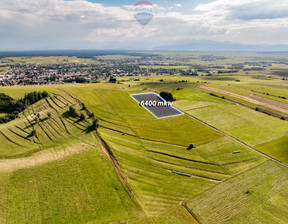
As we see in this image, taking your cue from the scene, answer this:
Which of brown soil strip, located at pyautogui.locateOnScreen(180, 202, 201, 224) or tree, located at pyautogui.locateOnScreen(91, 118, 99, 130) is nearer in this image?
brown soil strip, located at pyautogui.locateOnScreen(180, 202, 201, 224)

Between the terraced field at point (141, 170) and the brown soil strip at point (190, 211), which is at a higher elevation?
the terraced field at point (141, 170)

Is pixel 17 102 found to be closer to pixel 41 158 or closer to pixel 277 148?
pixel 41 158

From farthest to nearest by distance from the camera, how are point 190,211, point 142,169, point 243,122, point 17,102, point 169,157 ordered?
point 17,102, point 243,122, point 169,157, point 142,169, point 190,211

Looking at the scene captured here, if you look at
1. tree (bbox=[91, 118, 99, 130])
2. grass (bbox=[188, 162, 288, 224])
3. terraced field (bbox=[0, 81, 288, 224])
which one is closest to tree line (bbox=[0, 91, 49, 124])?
terraced field (bbox=[0, 81, 288, 224])

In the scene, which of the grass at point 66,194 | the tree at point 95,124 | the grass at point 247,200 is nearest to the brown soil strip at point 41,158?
the grass at point 66,194

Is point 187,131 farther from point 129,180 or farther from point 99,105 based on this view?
point 99,105

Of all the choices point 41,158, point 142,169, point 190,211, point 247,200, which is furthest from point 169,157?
point 41,158

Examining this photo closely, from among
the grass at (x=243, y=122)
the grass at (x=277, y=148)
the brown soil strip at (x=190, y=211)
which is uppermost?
the grass at (x=243, y=122)

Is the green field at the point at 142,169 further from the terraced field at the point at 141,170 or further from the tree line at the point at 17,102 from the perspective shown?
the tree line at the point at 17,102

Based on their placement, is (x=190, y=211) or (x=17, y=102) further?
(x=17, y=102)

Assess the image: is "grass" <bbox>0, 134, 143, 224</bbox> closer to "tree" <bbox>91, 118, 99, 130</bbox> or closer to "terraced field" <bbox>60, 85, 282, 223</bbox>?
"terraced field" <bbox>60, 85, 282, 223</bbox>

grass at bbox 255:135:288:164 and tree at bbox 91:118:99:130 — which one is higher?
tree at bbox 91:118:99:130

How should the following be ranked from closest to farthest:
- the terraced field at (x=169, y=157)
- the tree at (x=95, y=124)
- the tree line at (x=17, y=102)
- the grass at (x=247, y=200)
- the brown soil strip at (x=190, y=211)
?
the brown soil strip at (x=190, y=211), the grass at (x=247, y=200), the terraced field at (x=169, y=157), the tree at (x=95, y=124), the tree line at (x=17, y=102)
